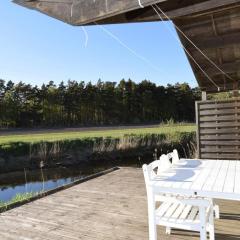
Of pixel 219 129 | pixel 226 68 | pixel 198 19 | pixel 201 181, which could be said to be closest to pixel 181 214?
pixel 201 181

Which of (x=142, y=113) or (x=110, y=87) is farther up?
(x=110, y=87)

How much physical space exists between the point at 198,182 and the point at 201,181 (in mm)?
45

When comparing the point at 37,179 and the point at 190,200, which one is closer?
the point at 190,200

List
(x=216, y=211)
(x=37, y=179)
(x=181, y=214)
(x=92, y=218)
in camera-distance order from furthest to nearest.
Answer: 1. (x=37, y=179)
2. (x=92, y=218)
3. (x=216, y=211)
4. (x=181, y=214)

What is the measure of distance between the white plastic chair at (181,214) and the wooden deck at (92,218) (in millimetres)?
475

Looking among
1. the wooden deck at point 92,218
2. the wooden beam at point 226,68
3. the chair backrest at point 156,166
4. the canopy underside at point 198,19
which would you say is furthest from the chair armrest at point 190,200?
the wooden beam at point 226,68

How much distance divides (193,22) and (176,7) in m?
1.72

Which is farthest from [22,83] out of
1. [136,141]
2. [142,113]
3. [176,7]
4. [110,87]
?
[176,7]

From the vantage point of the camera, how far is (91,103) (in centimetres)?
3997

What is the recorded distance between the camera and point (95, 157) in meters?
16.8

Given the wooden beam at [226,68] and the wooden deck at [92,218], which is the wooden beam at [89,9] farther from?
the wooden beam at [226,68]

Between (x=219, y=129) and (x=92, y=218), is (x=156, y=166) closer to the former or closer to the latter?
(x=92, y=218)

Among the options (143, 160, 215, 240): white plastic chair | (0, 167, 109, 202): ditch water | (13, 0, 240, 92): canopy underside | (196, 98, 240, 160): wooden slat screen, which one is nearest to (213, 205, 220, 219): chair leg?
(143, 160, 215, 240): white plastic chair

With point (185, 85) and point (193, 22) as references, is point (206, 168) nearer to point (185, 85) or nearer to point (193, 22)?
point (193, 22)
